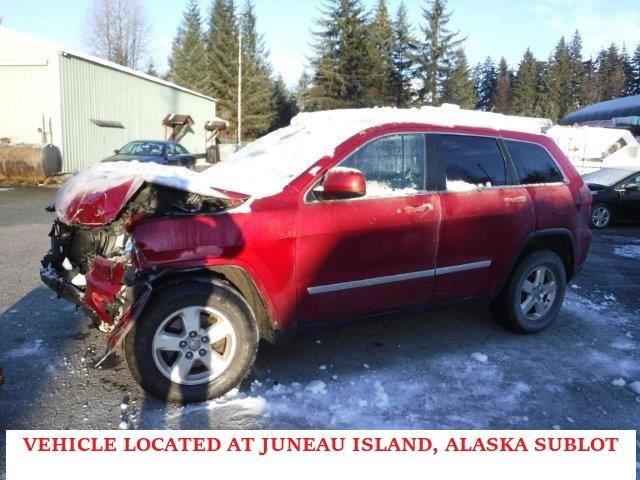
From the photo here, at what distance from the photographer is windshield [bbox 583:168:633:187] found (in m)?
11.9

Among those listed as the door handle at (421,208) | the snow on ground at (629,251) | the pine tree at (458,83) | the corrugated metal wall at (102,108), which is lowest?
the snow on ground at (629,251)

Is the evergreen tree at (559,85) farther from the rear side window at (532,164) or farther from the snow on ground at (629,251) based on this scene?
the rear side window at (532,164)

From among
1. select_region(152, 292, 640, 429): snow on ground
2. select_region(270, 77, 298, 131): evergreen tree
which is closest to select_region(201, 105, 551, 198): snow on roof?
select_region(152, 292, 640, 429): snow on ground

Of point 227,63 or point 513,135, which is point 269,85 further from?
point 513,135

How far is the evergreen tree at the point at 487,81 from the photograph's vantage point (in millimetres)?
89875

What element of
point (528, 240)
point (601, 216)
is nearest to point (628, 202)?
point (601, 216)

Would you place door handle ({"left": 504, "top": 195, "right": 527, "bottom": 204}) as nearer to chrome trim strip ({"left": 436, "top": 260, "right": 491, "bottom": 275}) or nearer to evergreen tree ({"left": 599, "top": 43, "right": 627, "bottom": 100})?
chrome trim strip ({"left": 436, "top": 260, "right": 491, "bottom": 275})

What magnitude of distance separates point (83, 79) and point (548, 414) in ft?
66.0

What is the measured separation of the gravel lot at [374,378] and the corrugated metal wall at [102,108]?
599 inches

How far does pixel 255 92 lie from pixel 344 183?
1850 inches

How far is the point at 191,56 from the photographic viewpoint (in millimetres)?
49844

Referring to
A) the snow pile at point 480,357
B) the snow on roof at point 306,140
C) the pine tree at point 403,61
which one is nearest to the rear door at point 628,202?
the snow on roof at point 306,140

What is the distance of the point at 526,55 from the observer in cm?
7831

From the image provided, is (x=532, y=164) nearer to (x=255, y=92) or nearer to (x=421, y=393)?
(x=421, y=393)
